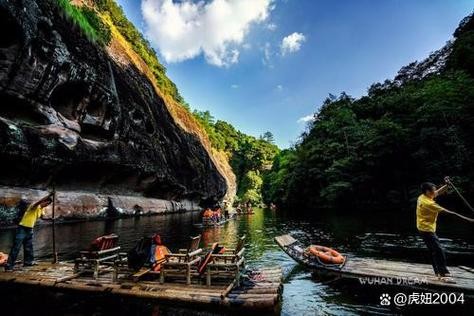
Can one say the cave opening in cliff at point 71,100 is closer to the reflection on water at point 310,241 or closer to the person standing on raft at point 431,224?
the reflection on water at point 310,241

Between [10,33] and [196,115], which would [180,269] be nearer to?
[10,33]

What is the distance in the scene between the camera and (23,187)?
2341cm

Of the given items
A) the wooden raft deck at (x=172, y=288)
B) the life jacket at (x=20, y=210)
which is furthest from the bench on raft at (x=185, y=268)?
the life jacket at (x=20, y=210)

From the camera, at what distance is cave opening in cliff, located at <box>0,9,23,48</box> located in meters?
19.6

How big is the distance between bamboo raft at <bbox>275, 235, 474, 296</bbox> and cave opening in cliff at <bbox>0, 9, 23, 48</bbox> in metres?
21.7

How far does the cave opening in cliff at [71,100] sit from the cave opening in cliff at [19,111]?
9.50ft

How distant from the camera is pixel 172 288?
773 centimetres

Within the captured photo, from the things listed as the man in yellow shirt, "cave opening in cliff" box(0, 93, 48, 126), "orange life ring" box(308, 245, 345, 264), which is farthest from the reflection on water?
"cave opening in cliff" box(0, 93, 48, 126)

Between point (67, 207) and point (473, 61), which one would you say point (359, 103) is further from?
point (67, 207)

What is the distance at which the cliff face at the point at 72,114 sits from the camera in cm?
2053

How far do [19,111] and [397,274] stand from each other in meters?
25.0

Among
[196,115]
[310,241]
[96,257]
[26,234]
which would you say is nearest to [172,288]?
[96,257]

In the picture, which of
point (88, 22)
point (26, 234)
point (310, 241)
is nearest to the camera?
point (26, 234)

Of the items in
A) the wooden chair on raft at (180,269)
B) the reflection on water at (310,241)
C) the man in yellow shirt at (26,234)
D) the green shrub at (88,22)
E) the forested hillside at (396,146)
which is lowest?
the reflection on water at (310,241)
